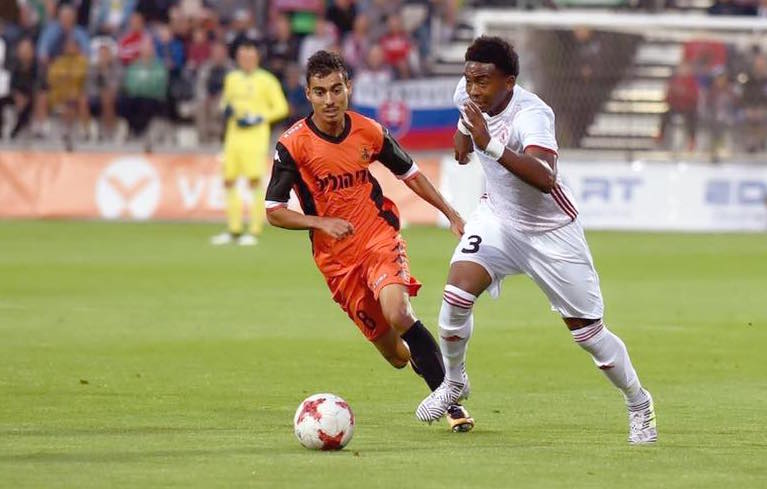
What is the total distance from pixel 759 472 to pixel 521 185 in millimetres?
1989

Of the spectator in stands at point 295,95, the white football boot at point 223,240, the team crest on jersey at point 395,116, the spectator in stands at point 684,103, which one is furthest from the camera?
A: the team crest on jersey at point 395,116

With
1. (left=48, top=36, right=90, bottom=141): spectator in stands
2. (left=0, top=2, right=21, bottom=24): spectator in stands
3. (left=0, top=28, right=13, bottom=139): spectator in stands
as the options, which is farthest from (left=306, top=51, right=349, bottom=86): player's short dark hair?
(left=0, top=2, right=21, bottom=24): spectator in stands

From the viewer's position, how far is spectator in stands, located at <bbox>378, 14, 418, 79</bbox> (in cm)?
2747

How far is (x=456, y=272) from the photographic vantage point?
8508mm

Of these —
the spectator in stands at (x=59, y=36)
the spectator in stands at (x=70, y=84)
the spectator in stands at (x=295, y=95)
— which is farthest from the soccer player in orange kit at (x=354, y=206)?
the spectator in stands at (x=59, y=36)

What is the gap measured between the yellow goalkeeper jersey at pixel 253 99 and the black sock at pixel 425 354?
13.5 meters

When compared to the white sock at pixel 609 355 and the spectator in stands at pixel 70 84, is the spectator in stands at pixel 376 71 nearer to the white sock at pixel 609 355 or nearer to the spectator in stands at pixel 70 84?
the spectator in stands at pixel 70 84

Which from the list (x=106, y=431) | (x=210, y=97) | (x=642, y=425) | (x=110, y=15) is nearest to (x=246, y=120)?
(x=210, y=97)

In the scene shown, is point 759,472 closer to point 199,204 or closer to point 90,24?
point 199,204

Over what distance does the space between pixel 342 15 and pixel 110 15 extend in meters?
3.95

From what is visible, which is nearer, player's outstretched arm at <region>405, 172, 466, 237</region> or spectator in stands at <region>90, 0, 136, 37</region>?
player's outstretched arm at <region>405, 172, 466, 237</region>

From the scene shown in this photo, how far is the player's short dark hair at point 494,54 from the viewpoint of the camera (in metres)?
8.16

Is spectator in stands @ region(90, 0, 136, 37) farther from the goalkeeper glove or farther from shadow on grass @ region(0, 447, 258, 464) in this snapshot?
shadow on grass @ region(0, 447, 258, 464)

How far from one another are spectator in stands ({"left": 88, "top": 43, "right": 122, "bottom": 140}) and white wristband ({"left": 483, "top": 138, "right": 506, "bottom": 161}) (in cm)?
2002
